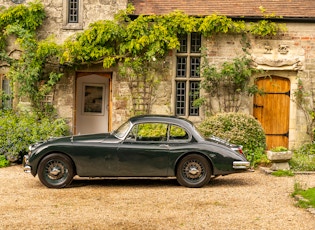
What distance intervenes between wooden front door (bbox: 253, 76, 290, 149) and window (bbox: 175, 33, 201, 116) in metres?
Answer: 1.80

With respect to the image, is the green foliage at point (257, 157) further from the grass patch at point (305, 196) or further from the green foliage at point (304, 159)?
the grass patch at point (305, 196)

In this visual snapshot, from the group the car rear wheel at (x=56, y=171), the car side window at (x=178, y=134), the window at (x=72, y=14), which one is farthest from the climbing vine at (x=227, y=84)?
the car rear wheel at (x=56, y=171)

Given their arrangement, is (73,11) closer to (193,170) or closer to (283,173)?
(193,170)

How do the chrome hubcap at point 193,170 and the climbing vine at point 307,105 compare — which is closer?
the chrome hubcap at point 193,170

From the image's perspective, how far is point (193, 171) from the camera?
37.8 feet

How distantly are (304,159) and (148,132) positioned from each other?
15.1 feet

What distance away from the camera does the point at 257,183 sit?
12.1 metres

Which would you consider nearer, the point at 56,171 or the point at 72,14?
the point at 56,171

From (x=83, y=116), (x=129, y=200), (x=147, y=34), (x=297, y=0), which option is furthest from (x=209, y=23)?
(x=129, y=200)

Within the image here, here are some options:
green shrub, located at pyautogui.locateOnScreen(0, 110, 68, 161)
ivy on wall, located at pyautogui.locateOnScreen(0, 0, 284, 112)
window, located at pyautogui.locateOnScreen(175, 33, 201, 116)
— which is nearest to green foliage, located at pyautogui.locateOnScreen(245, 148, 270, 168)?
window, located at pyautogui.locateOnScreen(175, 33, 201, 116)

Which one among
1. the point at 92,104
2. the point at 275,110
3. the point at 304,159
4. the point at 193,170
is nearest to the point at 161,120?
the point at 193,170

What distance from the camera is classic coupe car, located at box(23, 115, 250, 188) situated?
11.3 m

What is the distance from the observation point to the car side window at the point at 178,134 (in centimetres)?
1172

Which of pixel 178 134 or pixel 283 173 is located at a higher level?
pixel 178 134
